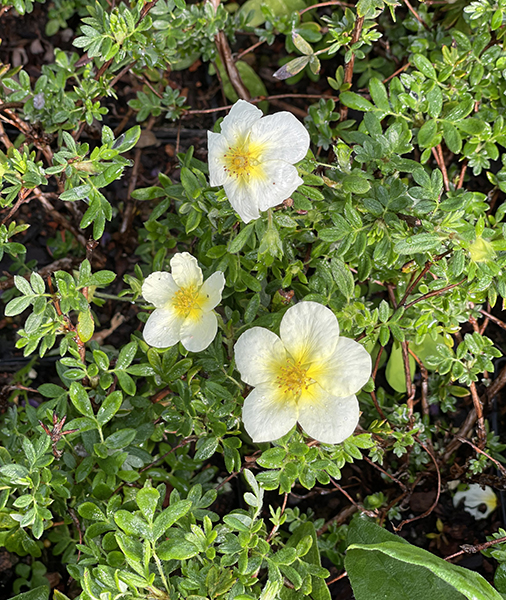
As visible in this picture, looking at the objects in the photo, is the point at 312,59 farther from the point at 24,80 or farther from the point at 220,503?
the point at 220,503

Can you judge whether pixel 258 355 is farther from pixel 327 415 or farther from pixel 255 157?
pixel 255 157

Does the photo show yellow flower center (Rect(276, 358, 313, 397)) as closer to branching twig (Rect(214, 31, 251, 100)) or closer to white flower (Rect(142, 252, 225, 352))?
white flower (Rect(142, 252, 225, 352))

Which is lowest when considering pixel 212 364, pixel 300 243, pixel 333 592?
pixel 333 592

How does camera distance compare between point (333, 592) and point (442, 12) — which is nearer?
point (333, 592)

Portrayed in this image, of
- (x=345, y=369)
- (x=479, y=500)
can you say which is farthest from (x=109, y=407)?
(x=479, y=500)

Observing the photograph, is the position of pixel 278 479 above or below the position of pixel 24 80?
below

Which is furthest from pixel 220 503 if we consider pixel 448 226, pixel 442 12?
pixel 442 12

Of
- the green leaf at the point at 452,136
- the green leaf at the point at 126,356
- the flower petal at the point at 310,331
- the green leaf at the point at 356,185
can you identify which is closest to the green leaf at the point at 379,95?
the green leaf at the point at 452,136
